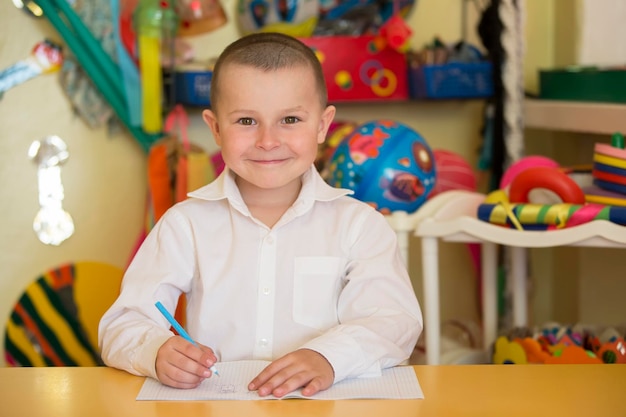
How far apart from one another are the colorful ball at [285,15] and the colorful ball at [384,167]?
51cm

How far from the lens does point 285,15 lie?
2.44 meters

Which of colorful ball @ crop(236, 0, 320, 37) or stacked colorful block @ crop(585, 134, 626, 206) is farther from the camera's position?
colorful ball @ crop(236, 0, 320, 37)

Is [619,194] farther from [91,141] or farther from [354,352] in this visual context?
[91,141]

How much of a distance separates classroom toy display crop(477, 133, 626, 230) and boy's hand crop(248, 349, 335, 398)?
78 centimetres

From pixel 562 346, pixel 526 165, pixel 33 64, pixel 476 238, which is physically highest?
pixel 33 64

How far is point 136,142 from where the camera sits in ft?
8.64

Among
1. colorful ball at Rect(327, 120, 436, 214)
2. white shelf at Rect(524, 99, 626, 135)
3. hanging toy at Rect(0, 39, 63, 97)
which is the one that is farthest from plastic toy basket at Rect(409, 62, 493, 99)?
hanging toy at Rect(0, 39, 63, 97)

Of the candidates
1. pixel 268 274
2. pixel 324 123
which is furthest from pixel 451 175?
pixel 268 274

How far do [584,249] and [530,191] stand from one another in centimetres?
76

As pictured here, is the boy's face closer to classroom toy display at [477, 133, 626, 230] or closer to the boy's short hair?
the boy's short hair

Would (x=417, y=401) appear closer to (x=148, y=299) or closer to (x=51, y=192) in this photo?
(x=148, y=299)

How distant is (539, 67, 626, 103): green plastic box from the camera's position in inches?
82.9

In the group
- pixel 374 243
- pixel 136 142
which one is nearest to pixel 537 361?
pixel 374 243

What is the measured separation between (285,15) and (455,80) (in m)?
0.47
